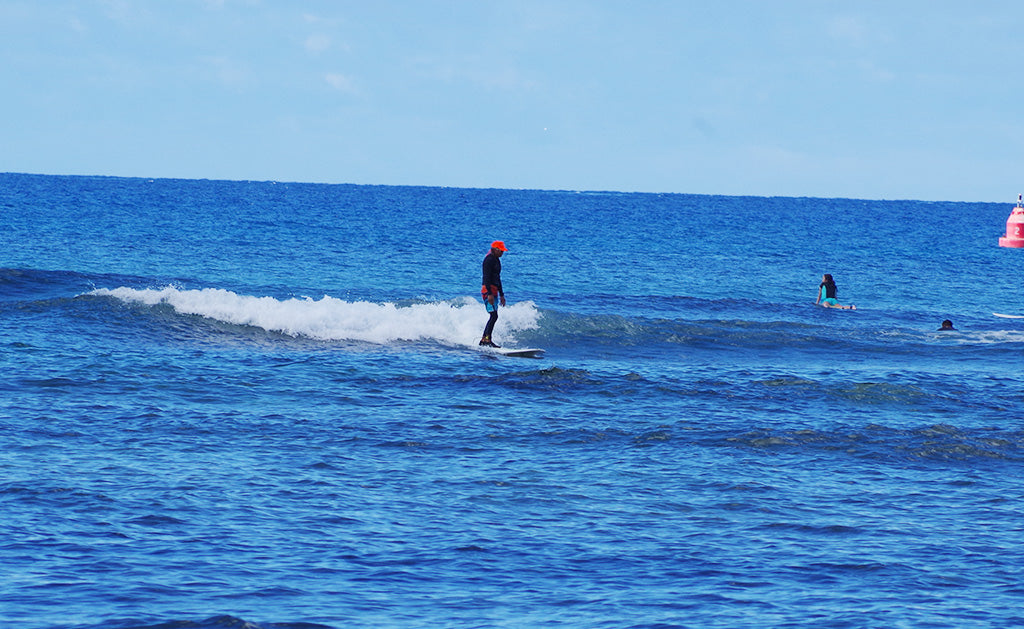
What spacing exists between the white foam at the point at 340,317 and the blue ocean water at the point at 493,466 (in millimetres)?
111

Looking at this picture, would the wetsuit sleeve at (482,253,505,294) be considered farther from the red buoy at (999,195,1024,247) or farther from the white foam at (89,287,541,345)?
the red buoy at (999,195,1024,247)

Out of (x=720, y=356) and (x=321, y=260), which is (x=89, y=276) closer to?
(x=321, y=260)

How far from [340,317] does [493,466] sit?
12747mm

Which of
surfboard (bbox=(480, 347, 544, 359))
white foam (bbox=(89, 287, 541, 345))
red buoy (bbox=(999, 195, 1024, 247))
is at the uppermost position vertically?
red buoy (bbox=(999, 195, 1024, 247))

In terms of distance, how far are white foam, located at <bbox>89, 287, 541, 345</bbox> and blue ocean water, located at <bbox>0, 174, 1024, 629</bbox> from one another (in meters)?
0.11

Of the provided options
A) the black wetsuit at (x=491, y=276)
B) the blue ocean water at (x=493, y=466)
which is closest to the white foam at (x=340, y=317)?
the blue ocean water at (x=493, y=466)

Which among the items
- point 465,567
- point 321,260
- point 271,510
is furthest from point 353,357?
point 321,260

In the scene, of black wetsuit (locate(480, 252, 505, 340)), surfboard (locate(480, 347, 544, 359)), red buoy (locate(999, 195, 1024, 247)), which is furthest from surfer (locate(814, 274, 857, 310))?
black wetsuit (locate(480, 252, 505, 340))

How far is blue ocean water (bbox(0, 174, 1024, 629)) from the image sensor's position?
854 centimetres

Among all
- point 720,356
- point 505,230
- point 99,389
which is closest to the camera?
point 99,389

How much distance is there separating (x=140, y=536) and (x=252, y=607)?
6.74 ft

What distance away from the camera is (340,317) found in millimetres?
24797

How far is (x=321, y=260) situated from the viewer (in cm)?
4541

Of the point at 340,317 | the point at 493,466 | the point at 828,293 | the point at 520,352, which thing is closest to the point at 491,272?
the point at 520,352
